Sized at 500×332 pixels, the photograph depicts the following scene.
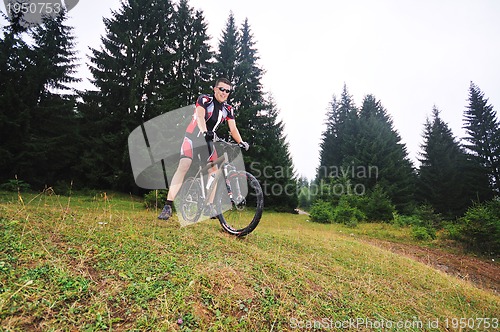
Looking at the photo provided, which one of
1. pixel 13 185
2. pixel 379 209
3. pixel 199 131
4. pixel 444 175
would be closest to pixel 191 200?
pixel 199 131

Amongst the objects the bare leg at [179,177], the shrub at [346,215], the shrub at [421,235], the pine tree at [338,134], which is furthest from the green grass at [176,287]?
the pine tree at [338,134]

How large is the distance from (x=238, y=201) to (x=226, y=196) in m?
0.27

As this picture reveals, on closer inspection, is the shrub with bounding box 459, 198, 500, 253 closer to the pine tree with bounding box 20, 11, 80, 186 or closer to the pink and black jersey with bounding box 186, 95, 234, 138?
the pink and black jersey with bounding box 186, 95, 234, 138

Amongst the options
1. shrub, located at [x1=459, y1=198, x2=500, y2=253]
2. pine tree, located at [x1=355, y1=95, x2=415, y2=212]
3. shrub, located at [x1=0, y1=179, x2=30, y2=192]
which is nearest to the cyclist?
shrub, located at [x1=459, y1=198, x2=500, y2=253]

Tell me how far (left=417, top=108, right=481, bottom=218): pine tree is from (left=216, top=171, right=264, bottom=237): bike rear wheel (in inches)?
1193

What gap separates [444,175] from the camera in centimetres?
2958

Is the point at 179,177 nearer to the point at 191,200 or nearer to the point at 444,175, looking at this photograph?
the point at 191,200

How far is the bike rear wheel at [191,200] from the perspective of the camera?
4.45 metres

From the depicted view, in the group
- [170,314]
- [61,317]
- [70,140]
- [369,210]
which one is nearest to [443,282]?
[170,314]

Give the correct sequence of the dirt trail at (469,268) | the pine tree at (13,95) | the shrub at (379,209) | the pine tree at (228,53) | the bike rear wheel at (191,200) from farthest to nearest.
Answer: the pine tree at (228,53), the shrub at (379,209), the pine tree at (13,95), the dirt trail at (469,268), the bike rear wheel at (191,200)

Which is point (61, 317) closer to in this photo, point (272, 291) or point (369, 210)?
point (272, 291)

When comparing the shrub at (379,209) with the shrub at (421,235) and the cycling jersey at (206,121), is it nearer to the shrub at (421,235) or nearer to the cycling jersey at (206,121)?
the shrub at (421,235)

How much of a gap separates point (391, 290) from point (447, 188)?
34.8 metres

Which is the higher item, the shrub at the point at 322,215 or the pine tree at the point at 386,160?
the pine tree at the point at 386,160
